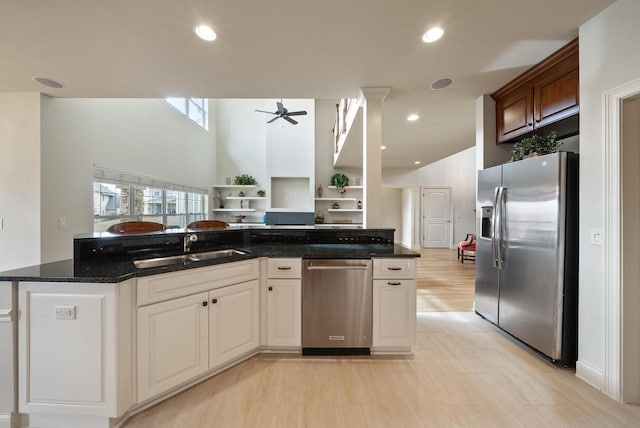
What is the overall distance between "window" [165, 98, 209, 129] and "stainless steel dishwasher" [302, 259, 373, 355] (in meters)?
5.51

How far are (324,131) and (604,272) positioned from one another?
6.94 m

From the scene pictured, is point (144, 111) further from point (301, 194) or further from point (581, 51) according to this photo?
point (581, 51)

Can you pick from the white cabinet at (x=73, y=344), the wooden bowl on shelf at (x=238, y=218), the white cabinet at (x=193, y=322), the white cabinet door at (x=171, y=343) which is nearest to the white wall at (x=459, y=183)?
the wooden bowl on shelf at (x=238, y=218)

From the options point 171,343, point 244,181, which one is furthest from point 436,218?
point 171,343

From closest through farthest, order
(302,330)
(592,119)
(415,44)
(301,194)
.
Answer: (592,119) → (415,44) → (302,330) → (301,194)

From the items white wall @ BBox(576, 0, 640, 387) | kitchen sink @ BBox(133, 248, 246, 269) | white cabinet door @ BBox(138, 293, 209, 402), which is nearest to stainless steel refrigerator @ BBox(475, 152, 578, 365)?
white wall @ BBox(576, 0, 640, 387)

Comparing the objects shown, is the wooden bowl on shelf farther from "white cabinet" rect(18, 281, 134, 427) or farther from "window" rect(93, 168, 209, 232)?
"white cabinet" rect(18, 281, 134, 427)

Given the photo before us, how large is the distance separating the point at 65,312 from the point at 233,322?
985mm

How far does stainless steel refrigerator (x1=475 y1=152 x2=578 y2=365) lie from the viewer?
213 centimetres

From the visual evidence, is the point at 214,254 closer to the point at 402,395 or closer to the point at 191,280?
the point at 191,280

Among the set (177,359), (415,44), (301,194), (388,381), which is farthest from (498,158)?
(301,194)

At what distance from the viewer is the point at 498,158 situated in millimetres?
3162

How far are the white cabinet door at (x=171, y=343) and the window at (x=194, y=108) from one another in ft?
17.9

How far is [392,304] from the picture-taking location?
234 centimetres
